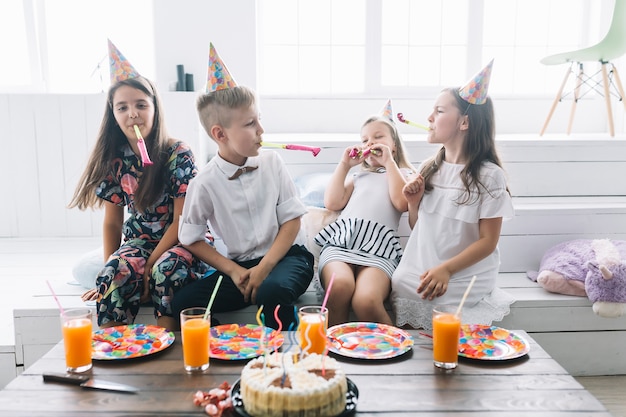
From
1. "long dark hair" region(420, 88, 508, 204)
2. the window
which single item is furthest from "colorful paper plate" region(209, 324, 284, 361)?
the window

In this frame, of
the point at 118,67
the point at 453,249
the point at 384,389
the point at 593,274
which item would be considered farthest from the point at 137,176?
the point at 593,274

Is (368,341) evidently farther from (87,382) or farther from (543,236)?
(543,236)

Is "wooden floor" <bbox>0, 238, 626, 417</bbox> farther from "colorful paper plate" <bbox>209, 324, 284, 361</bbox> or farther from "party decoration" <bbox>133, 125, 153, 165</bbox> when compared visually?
"colorful paper plate" <bbox>209, 324, 284, 361</bbox>

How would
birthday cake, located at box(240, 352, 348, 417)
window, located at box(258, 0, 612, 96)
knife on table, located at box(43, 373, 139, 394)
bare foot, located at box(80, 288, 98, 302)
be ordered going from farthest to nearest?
window, located at box(258, 0, 612, 96)
bare foot, located at box(80, 288, 98, 302)
knife on table, located at box(43, 373, 139, 394)
birthday cake, located at box(240, 352, 348, 417)

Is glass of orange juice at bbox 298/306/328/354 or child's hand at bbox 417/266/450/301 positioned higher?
glass of orange juice at bbox 298/306/328/354

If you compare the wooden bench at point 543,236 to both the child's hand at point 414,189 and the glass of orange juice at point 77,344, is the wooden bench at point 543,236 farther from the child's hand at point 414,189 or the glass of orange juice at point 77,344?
the glass of orange juice at point 77,344

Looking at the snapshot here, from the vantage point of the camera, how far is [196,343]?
1.23m

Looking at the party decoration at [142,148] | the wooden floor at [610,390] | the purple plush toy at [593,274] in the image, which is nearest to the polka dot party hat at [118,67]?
the party decoration at [142,148]

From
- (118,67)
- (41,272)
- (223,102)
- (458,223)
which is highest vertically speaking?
(118,67)

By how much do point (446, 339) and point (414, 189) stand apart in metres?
0.96

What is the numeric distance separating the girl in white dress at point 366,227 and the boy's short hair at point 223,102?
0.49 meters

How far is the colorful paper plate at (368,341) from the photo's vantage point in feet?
4.33

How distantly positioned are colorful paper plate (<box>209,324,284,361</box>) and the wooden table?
3 cm

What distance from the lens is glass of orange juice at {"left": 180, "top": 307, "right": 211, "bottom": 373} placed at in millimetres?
1226
